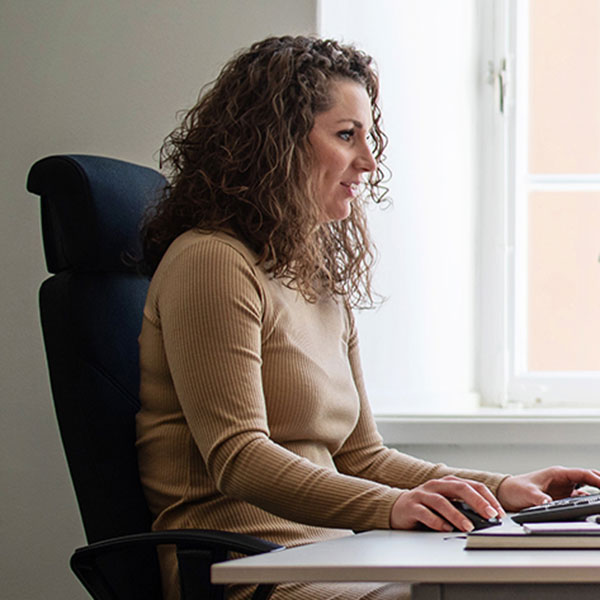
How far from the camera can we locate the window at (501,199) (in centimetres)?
223

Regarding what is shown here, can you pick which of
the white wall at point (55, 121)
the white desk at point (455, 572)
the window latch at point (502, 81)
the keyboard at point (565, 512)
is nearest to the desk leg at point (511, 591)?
the white desk at point (455, 572)

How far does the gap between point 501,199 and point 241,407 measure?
1.26 metres

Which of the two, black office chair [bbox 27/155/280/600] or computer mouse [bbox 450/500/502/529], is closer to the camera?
computer mouse [bbox 450/500/502/529]

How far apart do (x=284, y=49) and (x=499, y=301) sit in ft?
3.29

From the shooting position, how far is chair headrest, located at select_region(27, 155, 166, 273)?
4.49 feet

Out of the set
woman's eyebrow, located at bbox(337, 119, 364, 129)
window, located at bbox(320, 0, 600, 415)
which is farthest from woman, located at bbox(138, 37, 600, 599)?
window, located at bbox(320, 0, 600, 415)

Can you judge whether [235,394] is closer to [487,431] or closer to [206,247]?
[206,247]

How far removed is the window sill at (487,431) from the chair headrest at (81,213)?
799 mm

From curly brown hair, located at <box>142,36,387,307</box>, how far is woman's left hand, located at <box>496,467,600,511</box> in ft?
1.38

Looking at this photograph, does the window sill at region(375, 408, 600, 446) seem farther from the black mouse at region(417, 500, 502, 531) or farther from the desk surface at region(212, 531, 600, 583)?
the desk surface at region(212, 531, 600, 583)

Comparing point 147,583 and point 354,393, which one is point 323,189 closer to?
point 354,393

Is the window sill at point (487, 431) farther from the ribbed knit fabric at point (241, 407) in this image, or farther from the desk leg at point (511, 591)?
the desk leg at point (511, 591)

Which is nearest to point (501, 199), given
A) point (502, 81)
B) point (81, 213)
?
point (502, 81)

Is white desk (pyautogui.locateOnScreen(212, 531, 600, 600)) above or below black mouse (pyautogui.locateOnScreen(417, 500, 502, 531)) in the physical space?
above
